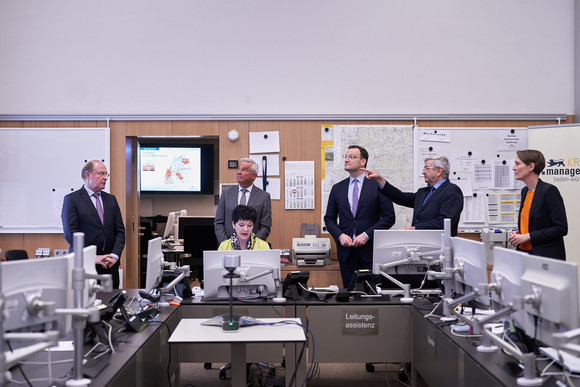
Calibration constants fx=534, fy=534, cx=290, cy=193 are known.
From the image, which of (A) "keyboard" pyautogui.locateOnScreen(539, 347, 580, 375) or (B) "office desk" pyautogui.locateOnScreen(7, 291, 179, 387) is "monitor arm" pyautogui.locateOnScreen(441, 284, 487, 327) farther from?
(B) "office desk" pyautogui.locateOnScreen(7, 291, 179, 387)

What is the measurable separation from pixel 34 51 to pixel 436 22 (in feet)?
14.5

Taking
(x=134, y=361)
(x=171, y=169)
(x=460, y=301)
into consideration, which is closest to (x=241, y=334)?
(x=134, y=361)

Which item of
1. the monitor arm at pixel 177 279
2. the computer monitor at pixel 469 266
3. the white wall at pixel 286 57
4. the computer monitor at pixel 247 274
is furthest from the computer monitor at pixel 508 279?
the white wall at pixel 286 57

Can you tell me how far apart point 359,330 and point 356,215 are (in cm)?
145

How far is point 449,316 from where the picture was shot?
123 inches

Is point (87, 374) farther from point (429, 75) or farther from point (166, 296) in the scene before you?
point (429, 75)

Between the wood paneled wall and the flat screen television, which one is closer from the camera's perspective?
the wood paneled wall

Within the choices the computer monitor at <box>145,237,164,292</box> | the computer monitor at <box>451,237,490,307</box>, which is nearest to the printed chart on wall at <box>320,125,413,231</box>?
Result: the computer monitor at <box>145,237,164,292</box>

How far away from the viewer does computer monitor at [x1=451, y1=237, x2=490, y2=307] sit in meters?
2.70

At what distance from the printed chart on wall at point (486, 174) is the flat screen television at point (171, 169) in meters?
3.42

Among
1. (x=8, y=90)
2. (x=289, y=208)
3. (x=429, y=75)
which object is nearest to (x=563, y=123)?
(x=429, y=75)

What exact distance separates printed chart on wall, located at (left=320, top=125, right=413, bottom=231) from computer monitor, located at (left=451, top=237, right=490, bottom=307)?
2.63 metres

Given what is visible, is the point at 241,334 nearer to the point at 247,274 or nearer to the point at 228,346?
the point at 247,274

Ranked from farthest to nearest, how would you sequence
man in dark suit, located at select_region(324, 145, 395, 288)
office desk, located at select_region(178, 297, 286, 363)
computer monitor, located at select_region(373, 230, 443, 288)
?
man in dark suit, located at select_region(324, 145, 395, 288), computer monitor, located at select_region(373, 230, 443, 288), office desk, located at select_region(178, 297, 286, 363)
